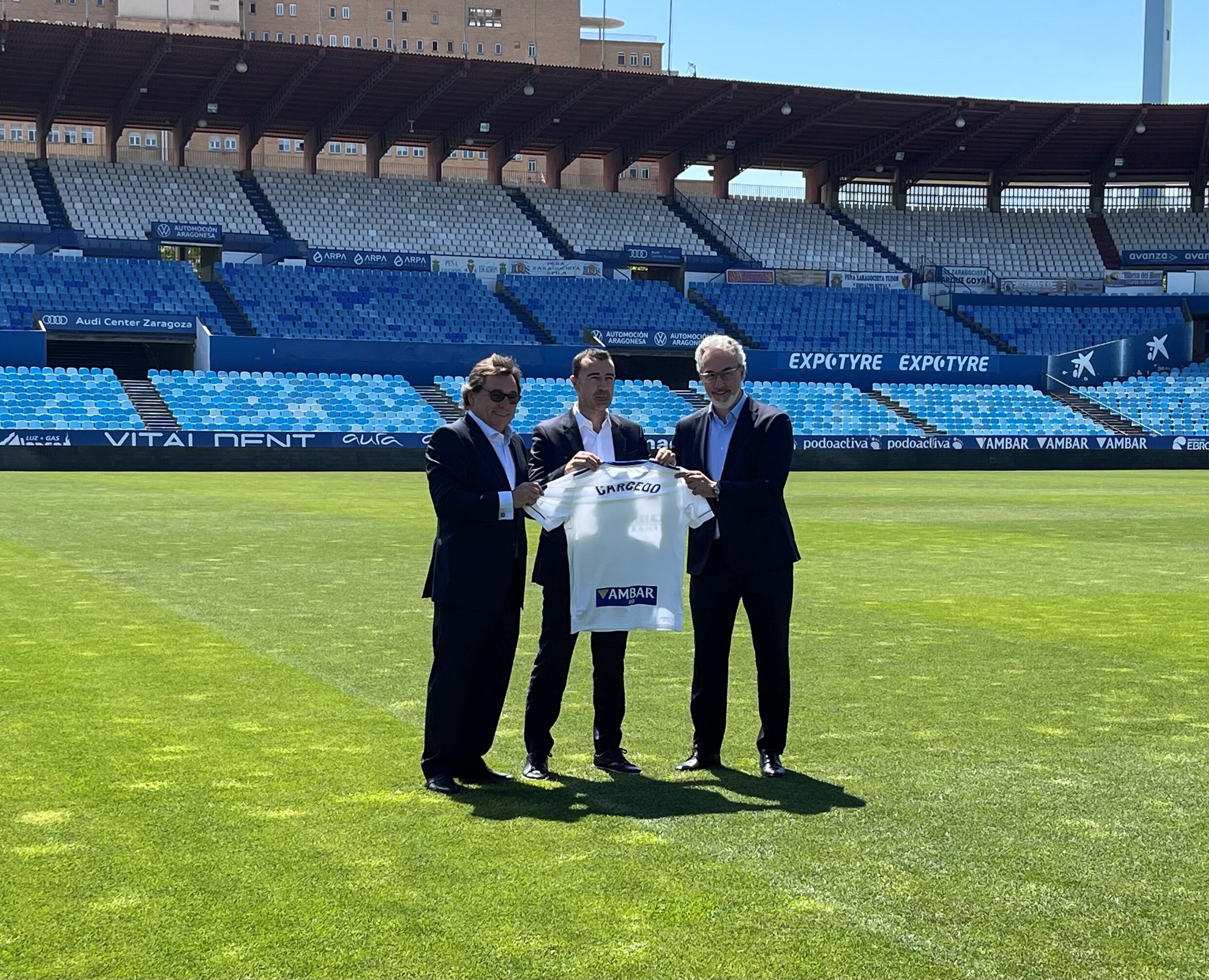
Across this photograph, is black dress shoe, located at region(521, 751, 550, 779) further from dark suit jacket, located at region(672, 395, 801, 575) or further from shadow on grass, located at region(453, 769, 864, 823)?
dark suit jacket, located at region(672, 395, 801, 575)

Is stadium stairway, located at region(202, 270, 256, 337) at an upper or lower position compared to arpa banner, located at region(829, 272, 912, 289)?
lower

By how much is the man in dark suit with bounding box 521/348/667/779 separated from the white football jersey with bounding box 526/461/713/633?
71mm

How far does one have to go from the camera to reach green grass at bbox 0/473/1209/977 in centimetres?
461

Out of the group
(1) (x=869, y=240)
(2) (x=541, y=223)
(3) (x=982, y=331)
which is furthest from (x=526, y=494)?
(1) (x=869, y=240)

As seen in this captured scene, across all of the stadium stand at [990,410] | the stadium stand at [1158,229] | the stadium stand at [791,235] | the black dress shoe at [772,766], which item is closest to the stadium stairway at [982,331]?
the stadium stand at [791,235]

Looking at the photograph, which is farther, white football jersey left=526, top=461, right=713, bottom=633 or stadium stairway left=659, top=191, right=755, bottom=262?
stadium stairway left=659, top=191, right=755, bottom=262

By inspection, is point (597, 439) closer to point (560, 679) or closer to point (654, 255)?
point (560, 679)

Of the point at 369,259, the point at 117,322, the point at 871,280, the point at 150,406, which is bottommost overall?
the point at 150,406

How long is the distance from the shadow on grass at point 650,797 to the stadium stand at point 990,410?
45.4 meters

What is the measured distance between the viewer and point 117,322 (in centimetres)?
4878

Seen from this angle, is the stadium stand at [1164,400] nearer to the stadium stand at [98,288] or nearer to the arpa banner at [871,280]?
the arpa banner at [871,280]

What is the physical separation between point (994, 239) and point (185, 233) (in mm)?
35855

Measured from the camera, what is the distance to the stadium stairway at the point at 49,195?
5469 centimetres

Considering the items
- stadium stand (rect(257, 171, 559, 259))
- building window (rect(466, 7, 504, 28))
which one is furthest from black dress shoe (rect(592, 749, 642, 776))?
building window (rect(466, 7, 504, 28))
